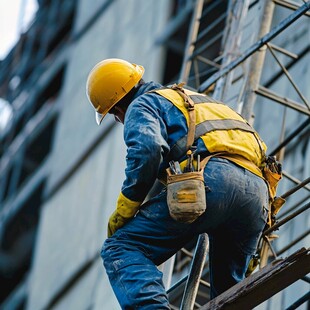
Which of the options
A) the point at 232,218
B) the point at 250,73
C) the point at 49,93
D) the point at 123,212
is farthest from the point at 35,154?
the point at 232,218

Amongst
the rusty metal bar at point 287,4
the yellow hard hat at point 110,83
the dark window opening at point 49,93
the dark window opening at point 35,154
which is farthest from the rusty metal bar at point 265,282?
the dark window opening at point 49,93

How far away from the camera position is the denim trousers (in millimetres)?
10422

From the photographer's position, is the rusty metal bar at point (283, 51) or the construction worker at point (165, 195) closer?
the construction worker at point (165, 195)

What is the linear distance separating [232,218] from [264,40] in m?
3.28

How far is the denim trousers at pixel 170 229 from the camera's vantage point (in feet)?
34.2

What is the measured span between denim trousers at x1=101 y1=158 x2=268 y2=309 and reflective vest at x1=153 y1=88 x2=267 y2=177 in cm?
11

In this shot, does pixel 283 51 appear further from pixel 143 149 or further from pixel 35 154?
pixel 35 154

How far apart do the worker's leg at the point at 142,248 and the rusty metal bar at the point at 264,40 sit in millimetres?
3230

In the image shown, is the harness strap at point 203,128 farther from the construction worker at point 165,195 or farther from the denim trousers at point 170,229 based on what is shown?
the denim trousers at point 170,229

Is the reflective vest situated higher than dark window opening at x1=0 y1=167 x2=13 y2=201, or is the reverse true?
the reflective vest

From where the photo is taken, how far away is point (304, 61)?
17.0 m

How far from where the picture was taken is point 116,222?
10.8 metres

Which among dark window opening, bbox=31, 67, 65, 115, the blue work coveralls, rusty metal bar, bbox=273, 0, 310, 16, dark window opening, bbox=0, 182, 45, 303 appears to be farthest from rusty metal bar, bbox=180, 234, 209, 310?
dark window opening, bbox=31, 67, 65, 115

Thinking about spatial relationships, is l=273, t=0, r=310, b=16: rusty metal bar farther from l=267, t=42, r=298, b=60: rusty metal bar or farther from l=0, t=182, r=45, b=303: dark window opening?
l=0, t=182, r=45, b=303: dark window opening
